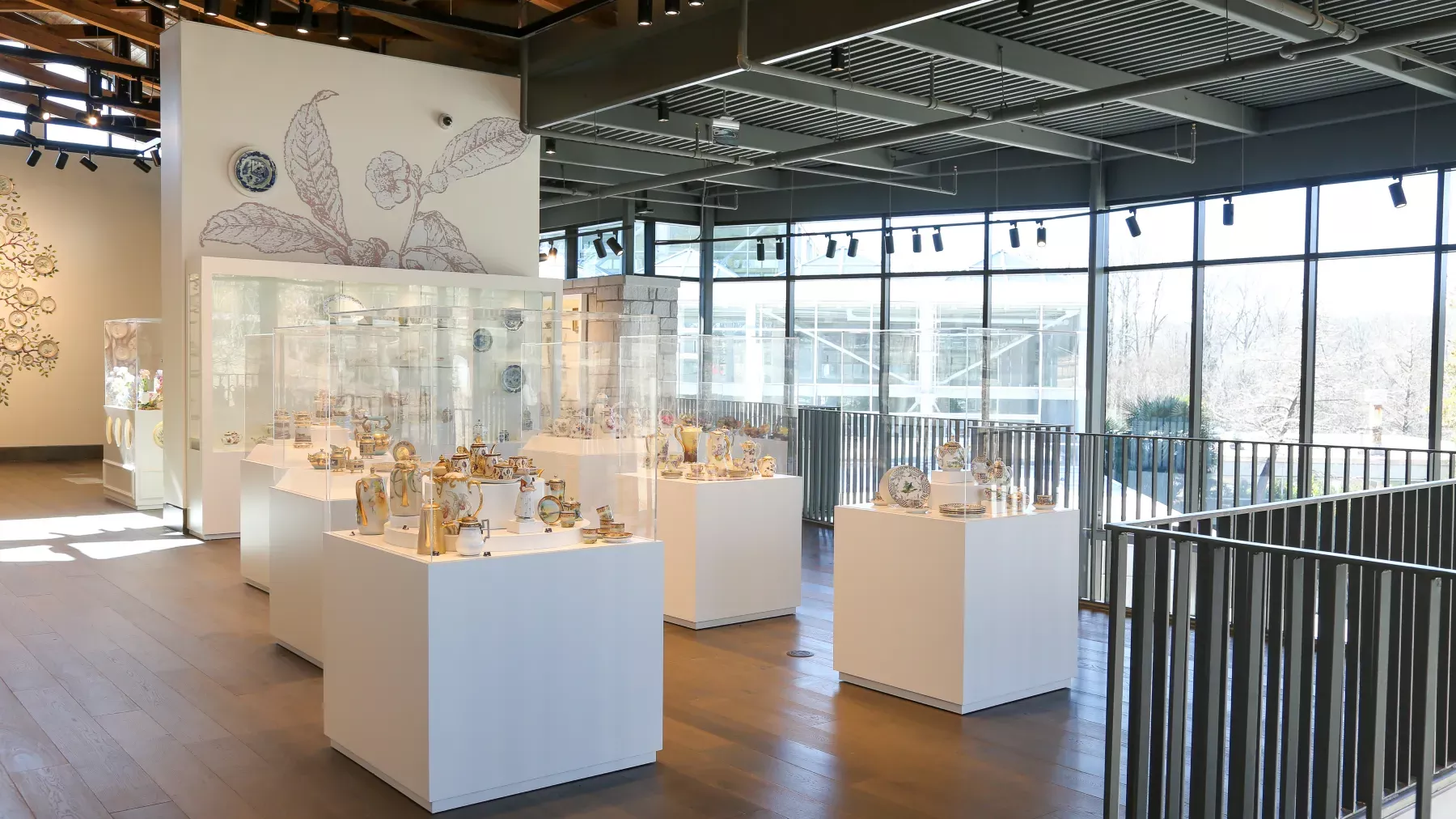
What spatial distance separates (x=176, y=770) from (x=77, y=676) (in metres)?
1.62

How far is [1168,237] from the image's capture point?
37.4 ft

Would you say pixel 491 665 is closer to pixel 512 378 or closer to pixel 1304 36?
pixel 512 378

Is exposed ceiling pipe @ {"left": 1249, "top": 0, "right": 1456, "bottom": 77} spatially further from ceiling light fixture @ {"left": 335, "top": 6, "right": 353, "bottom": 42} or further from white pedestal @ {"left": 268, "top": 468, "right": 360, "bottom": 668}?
ceiling light fixture @ {"left": 335, "top": 6, "right": 353, "bottom": 42}

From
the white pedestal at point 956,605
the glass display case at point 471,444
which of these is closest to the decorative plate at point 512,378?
the glass display case at point 471,444

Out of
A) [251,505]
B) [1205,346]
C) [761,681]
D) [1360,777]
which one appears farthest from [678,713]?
Result: [1205,346]

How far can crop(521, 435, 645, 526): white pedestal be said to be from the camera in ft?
14.4

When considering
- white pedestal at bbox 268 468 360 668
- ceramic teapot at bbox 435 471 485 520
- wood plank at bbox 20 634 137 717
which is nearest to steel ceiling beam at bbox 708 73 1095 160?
white pedestal at bbox 268 468 360 668

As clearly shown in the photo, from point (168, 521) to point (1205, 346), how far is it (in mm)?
9841

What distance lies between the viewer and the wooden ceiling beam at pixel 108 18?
410 inches

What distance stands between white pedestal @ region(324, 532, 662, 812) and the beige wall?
44.5ft

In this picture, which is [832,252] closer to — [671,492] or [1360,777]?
[671,492]

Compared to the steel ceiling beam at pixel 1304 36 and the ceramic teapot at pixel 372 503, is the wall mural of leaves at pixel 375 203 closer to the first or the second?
the ceramic teapot at pixel 372 503

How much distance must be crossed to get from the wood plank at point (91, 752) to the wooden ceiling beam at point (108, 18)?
24.1ft

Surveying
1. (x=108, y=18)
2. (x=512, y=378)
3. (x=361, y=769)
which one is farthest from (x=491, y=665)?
(x=108, y=18)
